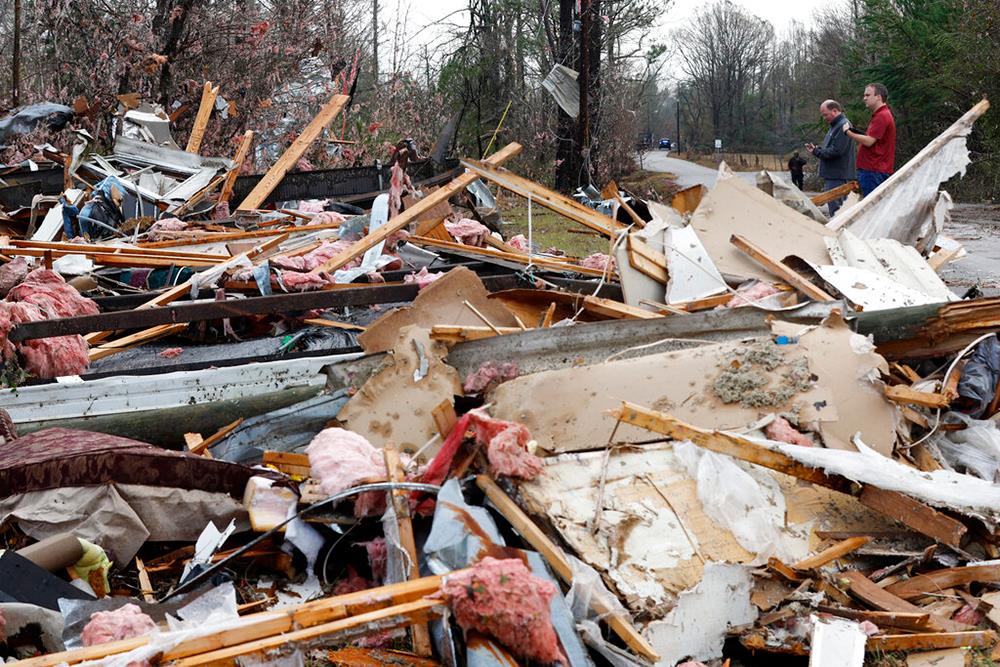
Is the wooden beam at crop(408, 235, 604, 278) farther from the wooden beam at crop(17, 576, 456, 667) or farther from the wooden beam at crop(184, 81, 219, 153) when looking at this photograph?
the wooden beam at crop(184, 81, 219, 153)

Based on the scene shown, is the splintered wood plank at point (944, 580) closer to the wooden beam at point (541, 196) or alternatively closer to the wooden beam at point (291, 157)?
the wooden beam at point (541, 196)

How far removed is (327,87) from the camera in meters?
14.8

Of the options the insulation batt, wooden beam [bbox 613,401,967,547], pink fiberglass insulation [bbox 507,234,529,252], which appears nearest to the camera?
wooden beam [bbox 613,401,967,547]

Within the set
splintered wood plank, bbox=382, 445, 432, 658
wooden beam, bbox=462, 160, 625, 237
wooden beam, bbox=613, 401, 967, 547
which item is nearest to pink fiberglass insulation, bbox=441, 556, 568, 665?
splintered wood plank, bbox=382, 445, 432, 658

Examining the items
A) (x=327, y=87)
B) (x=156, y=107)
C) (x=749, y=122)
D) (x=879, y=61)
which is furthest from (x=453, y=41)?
(x=749, y=122)

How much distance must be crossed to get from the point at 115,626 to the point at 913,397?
325 cm

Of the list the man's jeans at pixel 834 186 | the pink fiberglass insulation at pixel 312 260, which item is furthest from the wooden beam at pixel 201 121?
the man's jeans at pixel 834 186

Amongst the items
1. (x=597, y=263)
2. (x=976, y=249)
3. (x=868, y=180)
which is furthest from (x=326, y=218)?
(x=976, y=249)

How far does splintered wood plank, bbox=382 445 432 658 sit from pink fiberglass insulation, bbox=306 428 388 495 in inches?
2.8

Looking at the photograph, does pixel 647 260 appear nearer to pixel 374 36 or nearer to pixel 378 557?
pixel 378 557

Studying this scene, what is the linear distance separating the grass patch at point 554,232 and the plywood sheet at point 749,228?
189 cm

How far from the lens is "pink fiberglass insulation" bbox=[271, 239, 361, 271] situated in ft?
21.0

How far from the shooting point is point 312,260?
6504mm

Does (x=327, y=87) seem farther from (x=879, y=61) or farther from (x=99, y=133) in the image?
(x=879, y=61)
